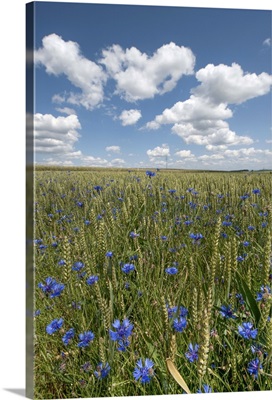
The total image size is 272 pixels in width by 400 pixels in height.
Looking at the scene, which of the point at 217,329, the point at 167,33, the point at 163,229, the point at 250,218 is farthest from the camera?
the point at 250,218

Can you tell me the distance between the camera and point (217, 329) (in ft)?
5.99

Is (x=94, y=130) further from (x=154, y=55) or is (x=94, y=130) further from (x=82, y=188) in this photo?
(x=154, y=55)

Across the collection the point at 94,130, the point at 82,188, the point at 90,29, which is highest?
the point at 90,29

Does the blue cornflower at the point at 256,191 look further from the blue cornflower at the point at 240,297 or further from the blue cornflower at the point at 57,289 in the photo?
the blue cornflower at the point at 57,289

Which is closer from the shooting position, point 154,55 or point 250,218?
point 154,55

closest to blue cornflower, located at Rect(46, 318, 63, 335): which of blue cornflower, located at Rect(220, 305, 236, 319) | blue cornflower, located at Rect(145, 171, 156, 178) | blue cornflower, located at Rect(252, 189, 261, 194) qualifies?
blue cornflower, located at Rect(220, 305, 236, 319)

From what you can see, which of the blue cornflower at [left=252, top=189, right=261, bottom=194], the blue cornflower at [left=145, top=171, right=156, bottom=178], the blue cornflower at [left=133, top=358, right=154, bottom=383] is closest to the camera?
the blue cornflower at [left=133, top=358, right=154, bottom=383]

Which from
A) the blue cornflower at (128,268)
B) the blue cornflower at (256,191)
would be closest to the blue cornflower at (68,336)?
the blue cornflower at (128,268)

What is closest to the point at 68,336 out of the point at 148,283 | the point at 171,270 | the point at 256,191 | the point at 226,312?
the point at 148,283

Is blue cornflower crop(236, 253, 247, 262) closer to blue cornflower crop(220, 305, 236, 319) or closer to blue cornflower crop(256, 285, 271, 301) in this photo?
blue cornflower crop(256, 285, 271, 301)

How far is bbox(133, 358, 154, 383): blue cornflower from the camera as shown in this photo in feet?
5.27

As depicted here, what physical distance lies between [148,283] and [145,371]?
413 millimetres

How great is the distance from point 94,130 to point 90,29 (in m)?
0.46
